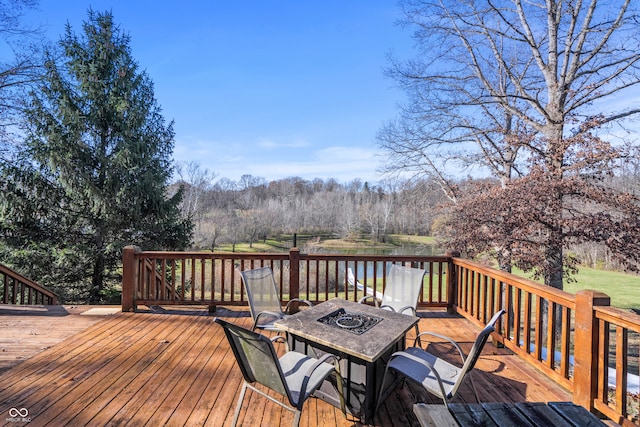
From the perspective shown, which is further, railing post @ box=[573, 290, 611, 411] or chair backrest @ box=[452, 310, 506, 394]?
railing post @ box=[573, 290, 611, 411]

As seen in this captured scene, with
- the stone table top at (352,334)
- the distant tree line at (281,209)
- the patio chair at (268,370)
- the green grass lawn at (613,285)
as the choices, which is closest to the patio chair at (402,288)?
the stone table top at (352,334)

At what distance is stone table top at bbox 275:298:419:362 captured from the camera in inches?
83.3

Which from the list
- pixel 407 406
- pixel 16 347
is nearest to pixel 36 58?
pixel 16 347

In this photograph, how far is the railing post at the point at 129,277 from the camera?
450cm

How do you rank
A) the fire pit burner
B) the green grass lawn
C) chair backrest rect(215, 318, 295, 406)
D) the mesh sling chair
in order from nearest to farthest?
chair backrest rect(215, 318, 295, 406) → the fire pit burner → the mesh sling chair → the green grass lawn

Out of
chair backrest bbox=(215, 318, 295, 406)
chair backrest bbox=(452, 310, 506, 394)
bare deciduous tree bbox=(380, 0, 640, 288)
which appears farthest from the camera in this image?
bare deciduous tree bbox=(380, 0, 640, 288)

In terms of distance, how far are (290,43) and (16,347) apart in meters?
9.13

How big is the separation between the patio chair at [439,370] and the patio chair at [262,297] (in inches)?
49.2

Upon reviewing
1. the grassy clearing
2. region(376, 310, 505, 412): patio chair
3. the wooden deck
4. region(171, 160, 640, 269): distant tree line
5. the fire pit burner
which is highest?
region(171, 160, 640, 269): distant tree line

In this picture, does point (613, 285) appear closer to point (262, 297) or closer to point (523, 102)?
point (523, 102)

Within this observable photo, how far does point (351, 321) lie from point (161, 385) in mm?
1669

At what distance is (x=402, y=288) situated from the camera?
12.3ft

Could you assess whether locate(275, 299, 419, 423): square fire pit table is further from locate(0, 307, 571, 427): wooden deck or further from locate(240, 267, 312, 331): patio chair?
locate(240, 267, 312, 331): patio chair

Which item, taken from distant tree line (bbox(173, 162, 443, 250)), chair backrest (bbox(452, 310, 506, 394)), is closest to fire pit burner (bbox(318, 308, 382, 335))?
chair backrest (bbox(452, 310, 506, 394))
